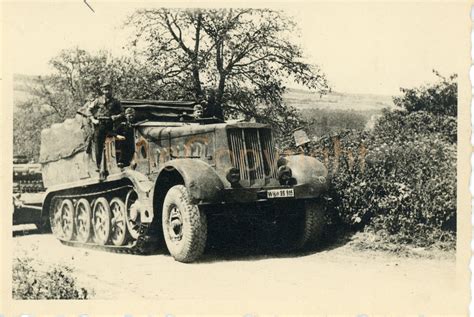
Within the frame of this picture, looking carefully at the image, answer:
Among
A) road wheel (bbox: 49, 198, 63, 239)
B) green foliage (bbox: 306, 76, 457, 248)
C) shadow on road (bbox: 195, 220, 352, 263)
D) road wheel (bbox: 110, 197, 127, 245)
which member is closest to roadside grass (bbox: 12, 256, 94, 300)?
road wheel (bbox: 110, 197, 127, 245)

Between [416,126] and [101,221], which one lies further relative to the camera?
[101,221]

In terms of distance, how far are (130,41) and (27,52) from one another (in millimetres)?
2698

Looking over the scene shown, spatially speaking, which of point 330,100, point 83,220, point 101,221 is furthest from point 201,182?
point 330,100

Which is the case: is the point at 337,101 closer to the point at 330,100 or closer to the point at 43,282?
the point at 330,100

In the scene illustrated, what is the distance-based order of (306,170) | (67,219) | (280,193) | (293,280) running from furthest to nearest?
1. (67,219)
2. (306,170)
3. (280,193)
4. (293,280)

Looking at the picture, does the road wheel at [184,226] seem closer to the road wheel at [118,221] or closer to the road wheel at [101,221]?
the road wheel at [118,221]

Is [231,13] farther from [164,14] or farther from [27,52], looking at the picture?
[27,52]

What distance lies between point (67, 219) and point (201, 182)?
15.0 ft

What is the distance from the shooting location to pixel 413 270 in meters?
9.27

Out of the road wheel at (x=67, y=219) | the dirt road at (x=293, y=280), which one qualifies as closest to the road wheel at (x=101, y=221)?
the road wheel at (x=67, y=219)

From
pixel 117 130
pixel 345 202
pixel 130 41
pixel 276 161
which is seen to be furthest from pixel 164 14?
pixel 345 202

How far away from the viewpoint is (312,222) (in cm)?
1045

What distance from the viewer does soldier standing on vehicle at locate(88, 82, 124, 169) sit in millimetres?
11484

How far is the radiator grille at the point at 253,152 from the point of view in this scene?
32.8ft
